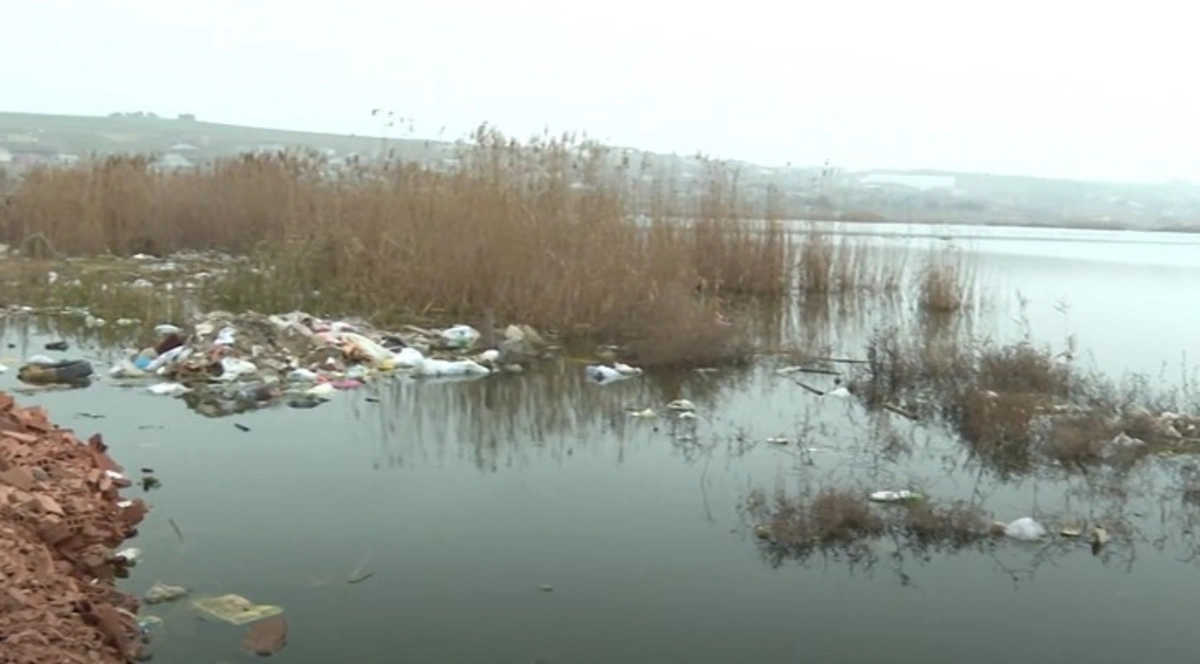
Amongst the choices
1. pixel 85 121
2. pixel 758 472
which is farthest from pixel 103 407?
pixel 85 121

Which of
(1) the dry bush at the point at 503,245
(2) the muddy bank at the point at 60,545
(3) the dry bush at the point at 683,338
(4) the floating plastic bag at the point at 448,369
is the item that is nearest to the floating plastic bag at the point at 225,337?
(4) the floating plastic bag at the point at 448,369

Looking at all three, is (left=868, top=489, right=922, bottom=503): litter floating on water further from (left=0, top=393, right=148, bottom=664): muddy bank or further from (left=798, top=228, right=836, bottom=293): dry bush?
(left=798, top=228, right=836, bottom=293): dry bush

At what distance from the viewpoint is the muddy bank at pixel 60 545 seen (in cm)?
290

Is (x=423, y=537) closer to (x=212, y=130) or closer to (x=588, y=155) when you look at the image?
(x=588, y=155)

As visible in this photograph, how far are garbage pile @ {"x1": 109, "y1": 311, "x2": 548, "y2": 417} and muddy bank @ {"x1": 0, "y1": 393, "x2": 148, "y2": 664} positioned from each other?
163 cm

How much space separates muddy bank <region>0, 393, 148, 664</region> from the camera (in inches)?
114

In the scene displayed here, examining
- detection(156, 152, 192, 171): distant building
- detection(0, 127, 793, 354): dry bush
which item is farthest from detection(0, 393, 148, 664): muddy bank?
detection(156, 152, 192, 171): distant building

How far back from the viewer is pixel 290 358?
7.12m

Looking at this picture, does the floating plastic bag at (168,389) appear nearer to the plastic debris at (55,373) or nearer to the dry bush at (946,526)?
the plastic debris at (55,373)

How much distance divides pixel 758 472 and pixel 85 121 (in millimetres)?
48928

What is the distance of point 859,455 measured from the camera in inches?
219

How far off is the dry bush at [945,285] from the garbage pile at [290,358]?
5941 mm

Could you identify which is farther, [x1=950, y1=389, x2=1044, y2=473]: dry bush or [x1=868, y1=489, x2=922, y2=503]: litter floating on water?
[x1=950, y1=389, x2=1044, y2=473]: dry bush

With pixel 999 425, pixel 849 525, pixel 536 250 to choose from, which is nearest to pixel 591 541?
pixel 849 525
